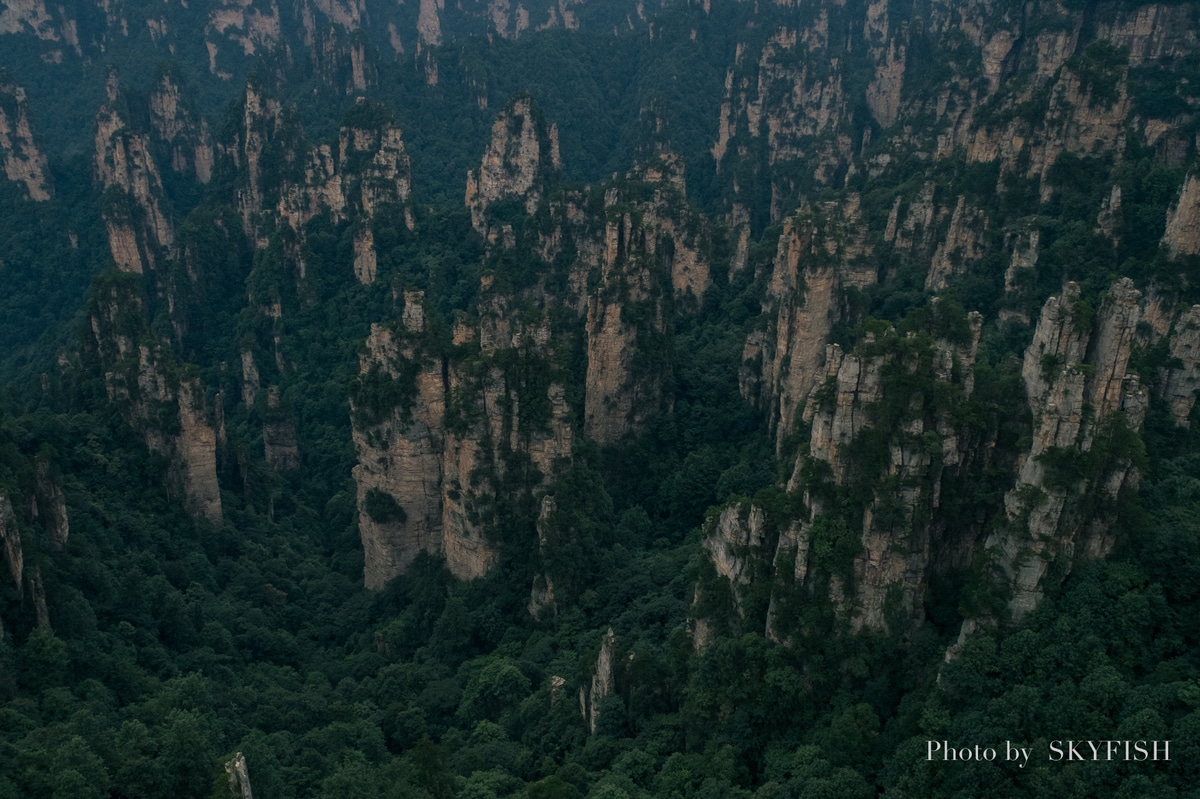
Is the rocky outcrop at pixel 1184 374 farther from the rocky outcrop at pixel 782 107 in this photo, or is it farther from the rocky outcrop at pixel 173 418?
the rocky outcrop at pixel 782 107

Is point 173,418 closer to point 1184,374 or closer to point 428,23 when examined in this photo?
point 1184,374

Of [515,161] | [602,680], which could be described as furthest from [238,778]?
[515,161]

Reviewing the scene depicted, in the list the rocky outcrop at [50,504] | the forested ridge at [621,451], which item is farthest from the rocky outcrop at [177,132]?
the rocky outcrop at [50,504]

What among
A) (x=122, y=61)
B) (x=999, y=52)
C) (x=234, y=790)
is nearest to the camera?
(x=234, y=790)

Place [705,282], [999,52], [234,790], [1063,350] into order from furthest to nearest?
[999,52] → [705,282] → [1063,350] → [234,790]

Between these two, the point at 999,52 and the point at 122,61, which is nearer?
the point at 999,52

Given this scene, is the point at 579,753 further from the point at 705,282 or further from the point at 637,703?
the point at 705,282

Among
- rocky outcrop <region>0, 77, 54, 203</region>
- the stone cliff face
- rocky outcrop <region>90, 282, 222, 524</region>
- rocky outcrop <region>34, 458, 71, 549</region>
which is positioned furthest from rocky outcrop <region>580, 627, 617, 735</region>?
rocky outcrop <region>0, 77, 54, 203</region>

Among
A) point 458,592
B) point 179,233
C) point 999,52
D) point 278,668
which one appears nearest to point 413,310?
point 458,592
